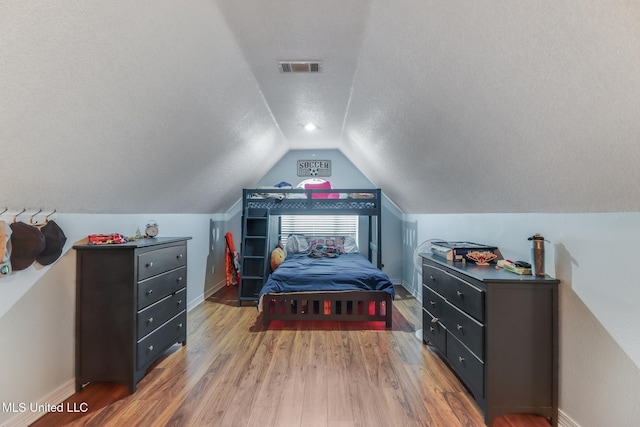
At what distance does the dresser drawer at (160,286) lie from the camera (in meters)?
2.05

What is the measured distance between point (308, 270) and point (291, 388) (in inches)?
61.3

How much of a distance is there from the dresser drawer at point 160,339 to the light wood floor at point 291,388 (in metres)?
0.15

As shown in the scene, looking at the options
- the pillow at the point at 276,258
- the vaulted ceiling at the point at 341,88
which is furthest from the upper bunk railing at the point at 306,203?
the vaulted ceiling at the point at 341,88

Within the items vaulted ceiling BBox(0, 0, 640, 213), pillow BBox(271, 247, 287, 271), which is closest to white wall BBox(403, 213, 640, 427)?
vaulted ceiling BBox(0, 0, 640, 213)

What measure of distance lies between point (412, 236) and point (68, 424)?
420 cm

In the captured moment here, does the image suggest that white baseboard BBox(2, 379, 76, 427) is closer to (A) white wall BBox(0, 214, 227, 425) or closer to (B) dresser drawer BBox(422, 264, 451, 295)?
(A) white wall BBox(0, 214, 227, 425)

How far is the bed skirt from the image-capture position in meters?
3.15

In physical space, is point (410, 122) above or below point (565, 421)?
above

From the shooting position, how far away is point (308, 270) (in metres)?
3.46

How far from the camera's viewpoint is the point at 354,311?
124 inches

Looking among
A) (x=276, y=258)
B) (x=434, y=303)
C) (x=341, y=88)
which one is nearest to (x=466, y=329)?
(x=434, y=303)

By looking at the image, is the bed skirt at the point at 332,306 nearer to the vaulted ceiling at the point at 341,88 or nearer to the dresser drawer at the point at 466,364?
the dresser drawer at the point at 466,364

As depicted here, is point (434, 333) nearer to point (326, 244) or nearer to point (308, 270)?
point (308, 270)

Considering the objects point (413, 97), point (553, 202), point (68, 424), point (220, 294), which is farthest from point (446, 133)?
point (220, 294)
